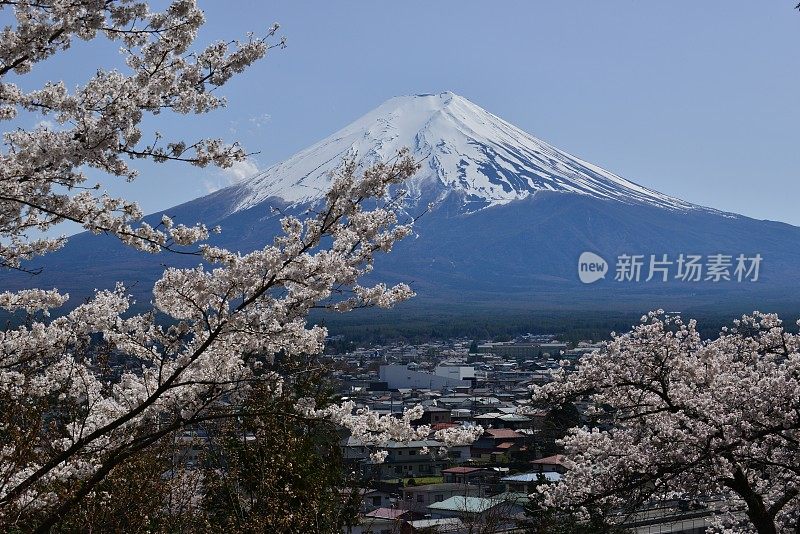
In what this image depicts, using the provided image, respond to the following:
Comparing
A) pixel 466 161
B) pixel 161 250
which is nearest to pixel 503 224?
pixel 466 161

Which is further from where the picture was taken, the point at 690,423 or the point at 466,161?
the point at 466,161

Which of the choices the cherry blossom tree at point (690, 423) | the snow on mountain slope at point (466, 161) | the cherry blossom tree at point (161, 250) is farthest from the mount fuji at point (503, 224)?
the cherry blossom tree at point (161, 250)

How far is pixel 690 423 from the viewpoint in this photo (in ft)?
23.6

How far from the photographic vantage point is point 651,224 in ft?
537

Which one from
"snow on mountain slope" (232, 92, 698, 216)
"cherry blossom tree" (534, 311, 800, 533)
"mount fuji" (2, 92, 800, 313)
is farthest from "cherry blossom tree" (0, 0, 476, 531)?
"snow on mountain slope" (232, 92, 698, 216)

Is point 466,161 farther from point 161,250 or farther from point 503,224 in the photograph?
point 161,250

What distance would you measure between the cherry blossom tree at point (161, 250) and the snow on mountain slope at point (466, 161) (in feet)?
520

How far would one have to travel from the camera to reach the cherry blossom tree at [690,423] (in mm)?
6746

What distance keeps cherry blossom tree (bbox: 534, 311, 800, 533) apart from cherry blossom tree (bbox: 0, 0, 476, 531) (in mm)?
3173

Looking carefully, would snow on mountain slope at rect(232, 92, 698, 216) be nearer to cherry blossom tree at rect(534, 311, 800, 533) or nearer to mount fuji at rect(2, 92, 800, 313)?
mount fuji at rect(2, 92, 800, 313)

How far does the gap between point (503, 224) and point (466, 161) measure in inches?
592

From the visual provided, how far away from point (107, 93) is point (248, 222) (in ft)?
480

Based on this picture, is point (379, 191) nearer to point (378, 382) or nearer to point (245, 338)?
point (245, 338)

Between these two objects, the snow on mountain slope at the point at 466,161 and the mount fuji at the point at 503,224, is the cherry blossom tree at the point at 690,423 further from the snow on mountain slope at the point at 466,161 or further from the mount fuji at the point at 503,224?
→ the snow on mountain slope at the point at 466,161
